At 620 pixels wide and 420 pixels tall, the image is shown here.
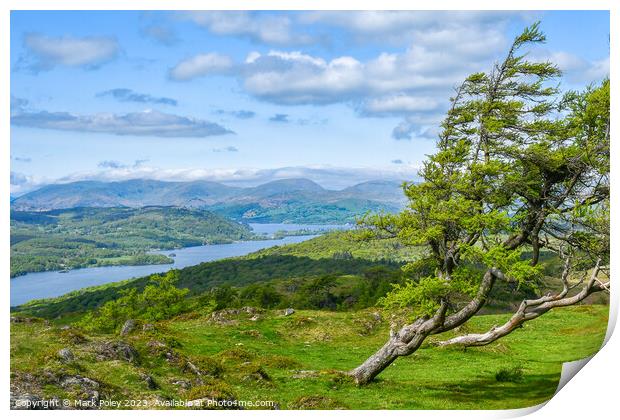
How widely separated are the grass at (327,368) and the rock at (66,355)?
22 centimetres

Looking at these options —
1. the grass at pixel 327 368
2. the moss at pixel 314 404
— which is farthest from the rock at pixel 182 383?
the moss at pixel 314 404

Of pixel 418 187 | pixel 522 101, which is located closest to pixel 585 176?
pixel 522 101

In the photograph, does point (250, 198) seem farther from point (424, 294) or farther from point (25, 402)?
point (25, 402)

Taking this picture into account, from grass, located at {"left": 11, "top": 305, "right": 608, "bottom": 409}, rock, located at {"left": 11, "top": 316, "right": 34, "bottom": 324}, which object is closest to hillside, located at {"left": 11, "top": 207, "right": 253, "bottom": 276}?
rock, located at {"left": 11, "top": 316, "right": 34, "bottom": 324}

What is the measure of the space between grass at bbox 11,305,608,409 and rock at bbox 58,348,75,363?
223mm

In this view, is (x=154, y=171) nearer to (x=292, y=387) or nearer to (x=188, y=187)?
(x=292, y=387)

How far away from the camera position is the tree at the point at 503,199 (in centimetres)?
1717

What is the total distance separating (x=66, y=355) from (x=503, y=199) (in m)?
14.7

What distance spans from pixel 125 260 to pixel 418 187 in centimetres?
4387

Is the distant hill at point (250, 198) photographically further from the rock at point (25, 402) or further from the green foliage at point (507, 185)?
the green foliage at point (507, 185)

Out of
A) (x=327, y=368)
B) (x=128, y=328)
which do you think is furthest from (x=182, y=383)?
(x=128, y=328)

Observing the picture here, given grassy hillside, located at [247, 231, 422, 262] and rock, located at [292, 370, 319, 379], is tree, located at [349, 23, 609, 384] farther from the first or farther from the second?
grassy hillside, located at [247, 231, 422, 262]

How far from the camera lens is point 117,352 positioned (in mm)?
17453
